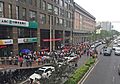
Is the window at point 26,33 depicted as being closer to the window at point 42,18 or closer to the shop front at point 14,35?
the shop front at point 14,35

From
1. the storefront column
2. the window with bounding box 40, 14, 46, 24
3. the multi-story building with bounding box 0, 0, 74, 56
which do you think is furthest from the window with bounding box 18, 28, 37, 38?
the window with bounding box 40, 14, 46, 24

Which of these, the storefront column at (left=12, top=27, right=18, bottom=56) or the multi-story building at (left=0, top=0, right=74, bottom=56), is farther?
the storefront column at (left=12, top=27, right=18, bottom=56)

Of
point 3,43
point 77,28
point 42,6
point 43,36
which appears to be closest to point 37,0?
point 42,6

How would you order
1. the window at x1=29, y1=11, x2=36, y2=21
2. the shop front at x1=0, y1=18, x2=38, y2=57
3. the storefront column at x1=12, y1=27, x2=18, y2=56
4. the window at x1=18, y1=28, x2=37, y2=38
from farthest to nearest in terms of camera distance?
the window at x1=29, y1=11, x2=36, y2=21
the window at x1=18, y1=28, x2=37, y2=38
the storefront column at x1=12, y1=27, x2=18, y2=56
the shop front at x1=0, y1=18, x2=38, y2=57

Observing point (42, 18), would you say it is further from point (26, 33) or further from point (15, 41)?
point (15, 41)

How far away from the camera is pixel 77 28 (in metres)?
95.7

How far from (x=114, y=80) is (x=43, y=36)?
29.6 m

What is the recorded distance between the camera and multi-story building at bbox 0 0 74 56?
1517 inches

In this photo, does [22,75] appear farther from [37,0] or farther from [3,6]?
[37,0]

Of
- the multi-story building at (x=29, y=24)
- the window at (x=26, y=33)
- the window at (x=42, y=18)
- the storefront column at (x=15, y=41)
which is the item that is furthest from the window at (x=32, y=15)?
the storefront column at (x=15, y=41)

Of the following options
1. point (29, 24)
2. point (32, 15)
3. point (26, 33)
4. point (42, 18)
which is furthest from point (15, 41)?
point (42, 18)

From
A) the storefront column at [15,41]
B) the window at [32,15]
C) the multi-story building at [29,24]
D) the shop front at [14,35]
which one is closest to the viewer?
the shop front at [14,35]

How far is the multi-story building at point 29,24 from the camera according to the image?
3853cm

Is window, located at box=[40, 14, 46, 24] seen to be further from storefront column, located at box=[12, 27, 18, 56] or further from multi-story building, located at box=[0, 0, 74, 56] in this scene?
storefront column, located at box=[12, 27, 18, 56]
